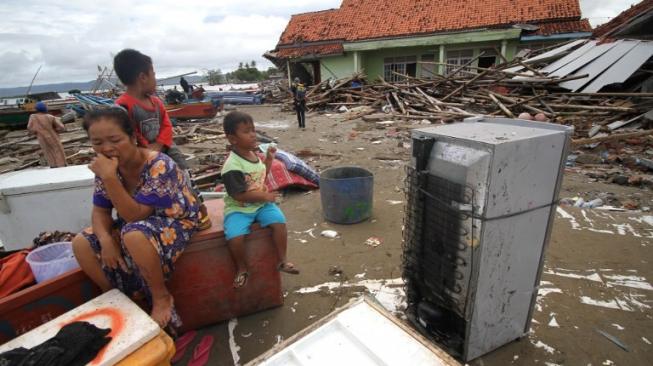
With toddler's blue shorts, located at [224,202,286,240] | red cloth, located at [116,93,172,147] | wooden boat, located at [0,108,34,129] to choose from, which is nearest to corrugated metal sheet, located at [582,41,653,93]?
toddler's blue shorts, located at [224,202,286,240]

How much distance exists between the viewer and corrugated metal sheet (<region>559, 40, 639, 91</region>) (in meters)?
9.18

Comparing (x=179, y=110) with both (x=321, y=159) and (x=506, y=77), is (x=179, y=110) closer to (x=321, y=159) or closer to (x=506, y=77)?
(x=321, y=159)

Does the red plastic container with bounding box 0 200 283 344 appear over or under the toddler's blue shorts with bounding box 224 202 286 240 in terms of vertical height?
under

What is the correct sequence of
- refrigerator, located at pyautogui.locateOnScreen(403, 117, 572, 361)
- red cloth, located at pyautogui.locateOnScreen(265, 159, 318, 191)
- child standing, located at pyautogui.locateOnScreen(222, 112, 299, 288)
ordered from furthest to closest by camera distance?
red cloth, located at pyautogui.locateOnScreen(265, 159, 318, 191), child standing, located at pyautogui.locateOnScreen(222, 112, 299, 288), refrigerator, located at pyautogui.locateOnScreen(403, 117, 572, 361)

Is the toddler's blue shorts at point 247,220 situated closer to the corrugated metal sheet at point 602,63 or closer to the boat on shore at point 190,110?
the corrugated metal sheet at point 602,63

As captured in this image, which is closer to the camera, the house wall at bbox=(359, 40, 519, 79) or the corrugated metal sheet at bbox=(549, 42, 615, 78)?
the corrugated metal sheet at bbox=(549, 42, 615, 78)

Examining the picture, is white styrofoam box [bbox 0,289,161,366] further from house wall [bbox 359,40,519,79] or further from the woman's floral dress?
house wall [bbox 359,40,519,79]

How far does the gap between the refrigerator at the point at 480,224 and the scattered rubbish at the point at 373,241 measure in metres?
1.35

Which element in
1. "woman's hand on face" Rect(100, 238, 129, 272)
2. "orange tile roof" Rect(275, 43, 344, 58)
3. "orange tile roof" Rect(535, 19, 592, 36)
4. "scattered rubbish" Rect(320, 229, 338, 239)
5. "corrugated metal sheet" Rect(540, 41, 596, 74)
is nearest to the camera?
"woman's hand on face" Rect(100, 238, 129, 272)

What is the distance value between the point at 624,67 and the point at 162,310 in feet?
39.6

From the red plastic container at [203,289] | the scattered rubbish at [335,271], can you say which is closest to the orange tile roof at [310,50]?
the scattered rubbish at [335,271]

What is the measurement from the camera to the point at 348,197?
4.00 metres

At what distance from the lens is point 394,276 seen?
306cm

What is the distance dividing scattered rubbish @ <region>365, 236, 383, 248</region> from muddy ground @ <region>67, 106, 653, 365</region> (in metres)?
0.06
